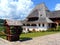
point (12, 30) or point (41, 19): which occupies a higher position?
point (12, 30)

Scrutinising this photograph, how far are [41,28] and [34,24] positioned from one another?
3623 millimetres

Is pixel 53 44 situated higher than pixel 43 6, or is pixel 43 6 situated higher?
pixel 43 6

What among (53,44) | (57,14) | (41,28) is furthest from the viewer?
(57,14)

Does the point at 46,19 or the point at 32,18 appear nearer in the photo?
the point at 46,19

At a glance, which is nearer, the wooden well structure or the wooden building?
the wooden well structure

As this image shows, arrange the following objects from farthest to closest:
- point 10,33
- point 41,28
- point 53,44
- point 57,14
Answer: point 57,14, point 41,28, point 10,33, point 53,44

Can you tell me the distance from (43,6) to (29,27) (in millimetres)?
11909

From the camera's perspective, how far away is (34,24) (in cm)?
6794

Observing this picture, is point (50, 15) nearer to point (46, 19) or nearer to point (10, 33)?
point (46, 19)

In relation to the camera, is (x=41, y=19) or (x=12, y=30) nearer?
(x=12, y=30)

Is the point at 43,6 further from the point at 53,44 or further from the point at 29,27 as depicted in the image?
the point at 53,44

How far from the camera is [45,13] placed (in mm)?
72000

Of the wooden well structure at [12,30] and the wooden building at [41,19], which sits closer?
the wooden well structure at [12,30]

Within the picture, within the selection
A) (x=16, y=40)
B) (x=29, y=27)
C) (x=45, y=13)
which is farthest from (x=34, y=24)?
(x=16, y=40)
